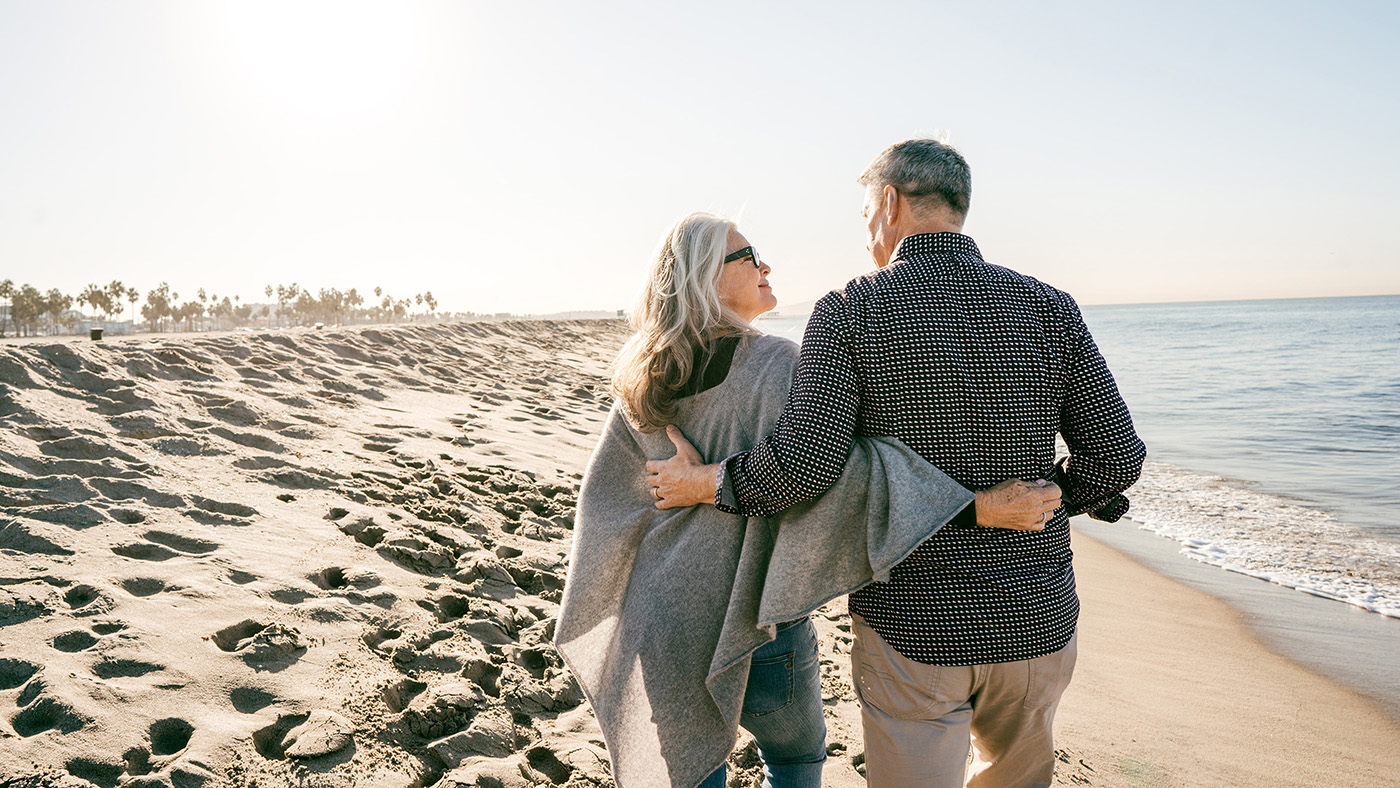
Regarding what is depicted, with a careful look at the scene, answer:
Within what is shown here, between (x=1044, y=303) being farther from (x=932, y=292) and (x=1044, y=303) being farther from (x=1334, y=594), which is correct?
(x=1334, y=594)

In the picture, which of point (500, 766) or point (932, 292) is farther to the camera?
point (500, 766)

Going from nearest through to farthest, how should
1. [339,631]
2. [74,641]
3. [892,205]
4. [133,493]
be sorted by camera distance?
[892,205] < [74,641] < [339,631] < [133,493]

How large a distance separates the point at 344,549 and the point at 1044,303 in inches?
137

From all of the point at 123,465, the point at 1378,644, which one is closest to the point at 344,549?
the point at 123,465

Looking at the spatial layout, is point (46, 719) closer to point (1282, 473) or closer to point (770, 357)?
point (770, 357)

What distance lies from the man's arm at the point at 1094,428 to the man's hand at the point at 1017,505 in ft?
0.62

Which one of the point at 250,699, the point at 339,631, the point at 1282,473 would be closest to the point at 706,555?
the point at 250,699

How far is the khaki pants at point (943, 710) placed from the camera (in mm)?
1727

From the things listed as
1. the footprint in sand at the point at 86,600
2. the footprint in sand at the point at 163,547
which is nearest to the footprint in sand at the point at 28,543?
the footprint in sand at the point at 163,547

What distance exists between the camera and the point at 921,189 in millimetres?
1863

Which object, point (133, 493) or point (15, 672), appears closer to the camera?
point (15, 672)

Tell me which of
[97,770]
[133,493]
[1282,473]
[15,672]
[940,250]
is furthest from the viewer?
[1282,473]

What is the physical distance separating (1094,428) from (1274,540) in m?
6.77

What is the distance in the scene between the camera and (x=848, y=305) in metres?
1.78
